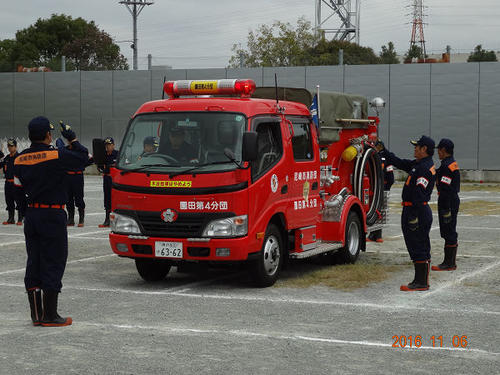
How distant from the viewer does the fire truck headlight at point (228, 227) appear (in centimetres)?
996

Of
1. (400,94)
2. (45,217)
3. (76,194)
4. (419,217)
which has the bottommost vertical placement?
(76,194)

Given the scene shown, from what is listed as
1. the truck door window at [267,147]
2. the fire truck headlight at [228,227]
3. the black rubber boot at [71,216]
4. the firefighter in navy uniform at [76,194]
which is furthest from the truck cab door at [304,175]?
the black rubber boot at [71,216]

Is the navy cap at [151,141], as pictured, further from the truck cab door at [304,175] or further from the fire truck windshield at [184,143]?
the truck cab door at [304,175]

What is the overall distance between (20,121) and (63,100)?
347cm

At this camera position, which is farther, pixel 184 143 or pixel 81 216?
pixel 81 216

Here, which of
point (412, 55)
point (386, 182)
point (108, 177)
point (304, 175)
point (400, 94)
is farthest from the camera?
point (412, 55)

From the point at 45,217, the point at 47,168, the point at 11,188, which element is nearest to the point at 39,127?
the point at 47,168

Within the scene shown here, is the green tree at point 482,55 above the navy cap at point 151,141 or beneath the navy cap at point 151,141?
above

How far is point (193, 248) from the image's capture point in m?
10.1

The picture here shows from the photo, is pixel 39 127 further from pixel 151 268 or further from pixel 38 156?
pixel 151 268

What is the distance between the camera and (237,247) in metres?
9.93

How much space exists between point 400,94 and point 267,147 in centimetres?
2922

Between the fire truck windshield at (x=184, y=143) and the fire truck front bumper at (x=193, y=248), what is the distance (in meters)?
0.84

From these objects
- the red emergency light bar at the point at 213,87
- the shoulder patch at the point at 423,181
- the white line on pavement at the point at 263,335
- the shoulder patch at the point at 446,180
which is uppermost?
the red emergency light bar at the point at 213,87
